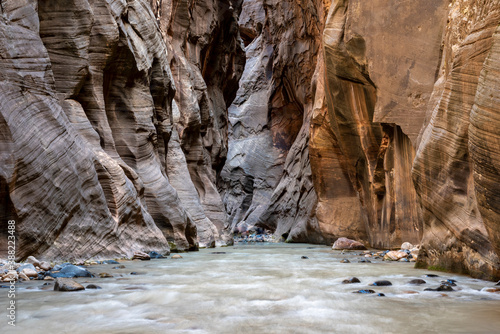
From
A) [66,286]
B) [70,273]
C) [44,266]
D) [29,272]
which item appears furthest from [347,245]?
[66,286]

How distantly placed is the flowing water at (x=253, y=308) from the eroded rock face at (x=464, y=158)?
55cm

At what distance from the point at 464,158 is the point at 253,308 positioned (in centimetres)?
348

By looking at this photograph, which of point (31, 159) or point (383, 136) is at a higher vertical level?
point (383, 136)

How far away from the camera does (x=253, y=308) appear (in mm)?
3869

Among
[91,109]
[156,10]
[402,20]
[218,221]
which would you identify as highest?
[156,10]

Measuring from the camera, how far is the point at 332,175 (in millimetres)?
18484

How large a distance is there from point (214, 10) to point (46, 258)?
68.6 ft

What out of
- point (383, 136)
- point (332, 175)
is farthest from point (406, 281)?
point (332, 175)

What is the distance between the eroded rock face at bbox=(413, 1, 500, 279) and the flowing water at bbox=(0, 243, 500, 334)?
549mm

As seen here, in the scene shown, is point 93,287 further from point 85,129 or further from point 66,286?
point 85,129

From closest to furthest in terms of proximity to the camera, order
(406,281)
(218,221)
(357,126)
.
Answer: (406,281) < (357,126) < (218,221)

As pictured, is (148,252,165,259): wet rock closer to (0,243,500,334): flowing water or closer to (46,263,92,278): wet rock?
(46,263,92,278): wet rock

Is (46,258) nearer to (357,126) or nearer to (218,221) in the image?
(357,126)

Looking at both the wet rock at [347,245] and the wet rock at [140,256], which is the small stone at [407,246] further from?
the wet rock at [140,256]
